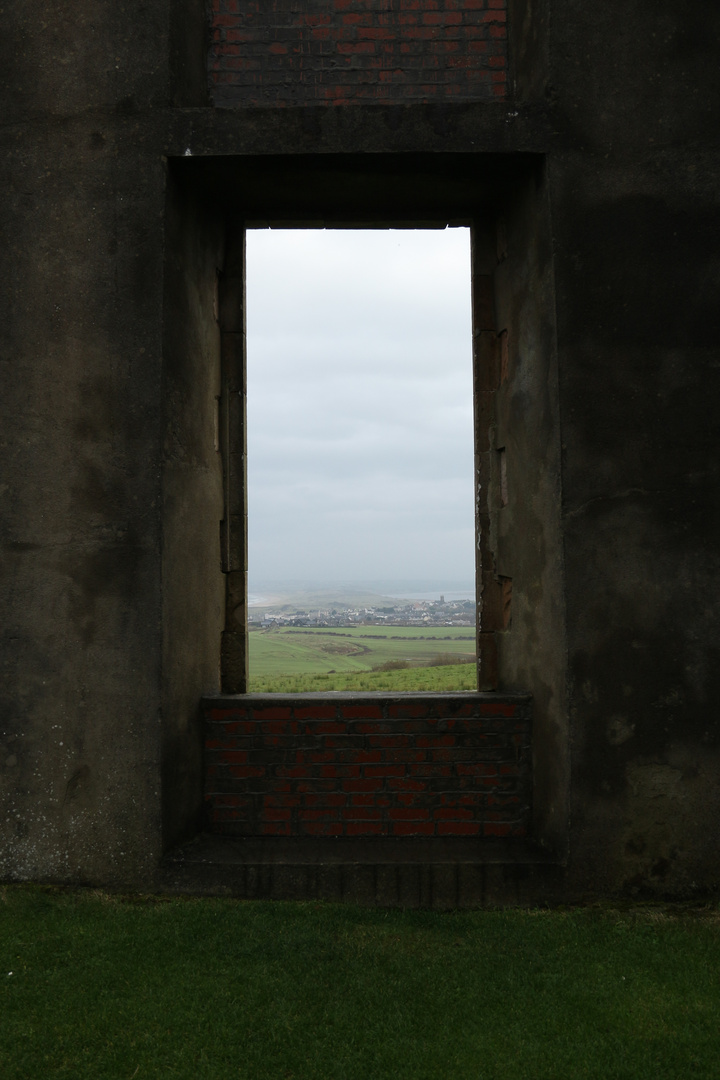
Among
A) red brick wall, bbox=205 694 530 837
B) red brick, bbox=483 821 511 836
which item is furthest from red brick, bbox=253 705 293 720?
red brick, bbox=483 821 511 836

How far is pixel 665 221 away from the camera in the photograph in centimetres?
339

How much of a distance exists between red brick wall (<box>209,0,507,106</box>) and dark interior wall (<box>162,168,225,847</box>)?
0.72 m

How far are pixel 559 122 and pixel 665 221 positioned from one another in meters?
0.68

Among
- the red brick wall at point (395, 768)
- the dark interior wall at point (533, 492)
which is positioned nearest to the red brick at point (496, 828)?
the red brick wall at point (395, 768)

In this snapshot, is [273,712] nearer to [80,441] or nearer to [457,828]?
[457,828]

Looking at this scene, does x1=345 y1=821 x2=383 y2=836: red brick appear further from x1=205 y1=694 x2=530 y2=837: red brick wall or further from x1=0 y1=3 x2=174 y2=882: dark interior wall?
x1=0 y1=3 x2=174 y2=882: dark interior wall

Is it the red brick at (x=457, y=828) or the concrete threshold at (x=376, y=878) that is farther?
the red brick at (x=457, y=828)

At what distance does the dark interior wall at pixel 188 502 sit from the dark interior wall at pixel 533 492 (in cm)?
152

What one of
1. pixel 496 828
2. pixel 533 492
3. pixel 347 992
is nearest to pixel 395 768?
pixel 496 828

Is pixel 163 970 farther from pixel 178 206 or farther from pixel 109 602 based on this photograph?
pixel 178 206

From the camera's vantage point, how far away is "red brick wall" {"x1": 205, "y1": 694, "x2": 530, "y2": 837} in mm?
3537

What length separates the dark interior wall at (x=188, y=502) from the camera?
3.39m

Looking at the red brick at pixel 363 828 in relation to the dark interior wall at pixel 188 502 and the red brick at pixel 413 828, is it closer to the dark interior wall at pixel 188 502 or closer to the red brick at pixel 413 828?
the red brick at pixel 413 828

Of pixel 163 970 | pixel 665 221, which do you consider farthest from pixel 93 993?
pixel 665 221
